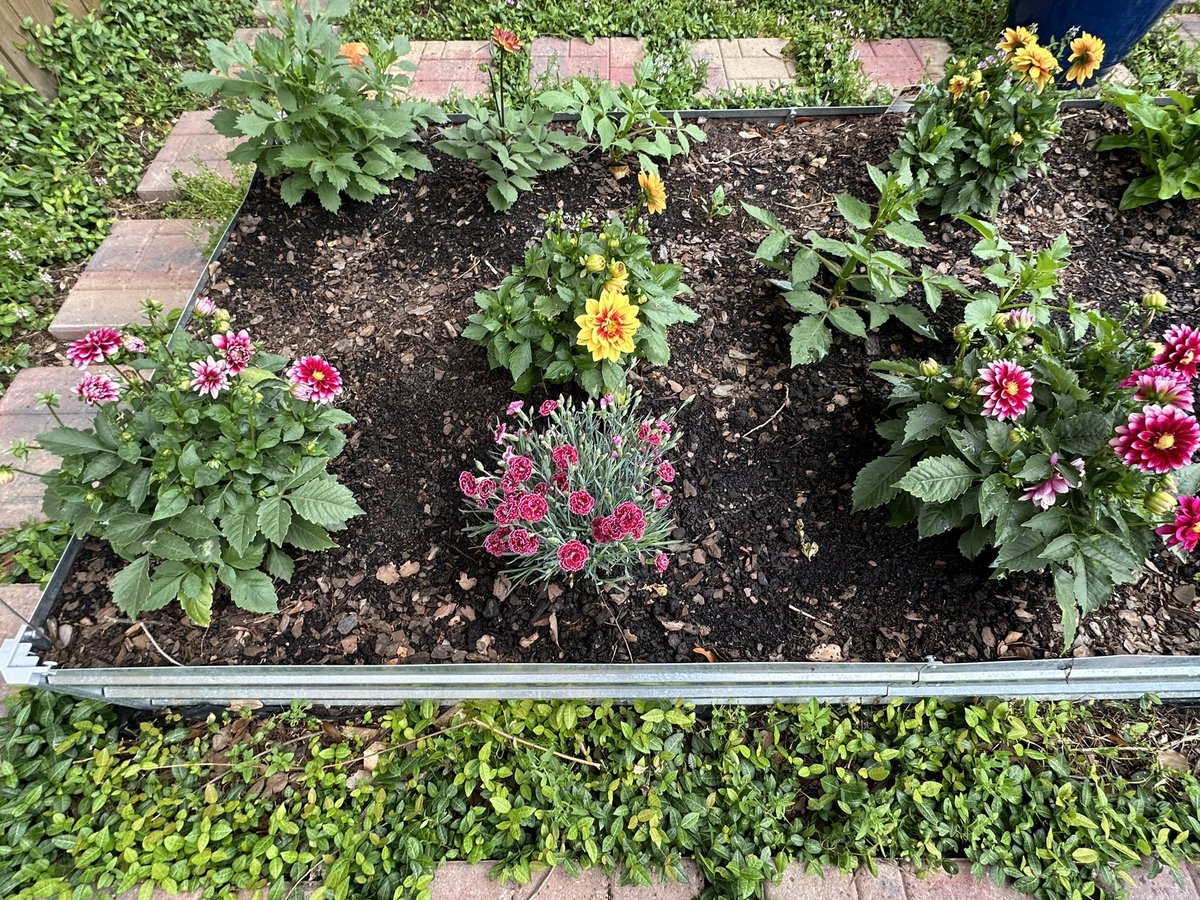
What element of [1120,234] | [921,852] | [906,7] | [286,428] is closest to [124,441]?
[286,428]

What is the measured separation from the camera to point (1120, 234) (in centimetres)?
253

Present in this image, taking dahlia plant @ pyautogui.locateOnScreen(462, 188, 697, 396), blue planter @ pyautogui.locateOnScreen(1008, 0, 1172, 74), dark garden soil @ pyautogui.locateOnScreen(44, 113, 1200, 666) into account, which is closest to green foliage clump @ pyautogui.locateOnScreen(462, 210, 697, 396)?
dahlia plant @ pyautogui.locateOnScreen(462, 188, 697, 396)

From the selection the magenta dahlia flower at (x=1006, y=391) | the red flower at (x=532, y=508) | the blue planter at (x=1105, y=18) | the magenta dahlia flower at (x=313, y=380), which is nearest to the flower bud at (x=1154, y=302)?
the magenta dahlia flower at (x=1006, y=391)

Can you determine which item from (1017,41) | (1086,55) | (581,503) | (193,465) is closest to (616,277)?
(581,503)

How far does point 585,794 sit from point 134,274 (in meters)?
2.59

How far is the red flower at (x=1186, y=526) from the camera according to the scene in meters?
1.38

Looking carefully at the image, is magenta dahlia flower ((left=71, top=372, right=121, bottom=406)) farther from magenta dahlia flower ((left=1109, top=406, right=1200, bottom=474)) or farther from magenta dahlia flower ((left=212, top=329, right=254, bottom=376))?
magenta dahlia flower ((left=1109, top=406, right=1200, bottom=474))

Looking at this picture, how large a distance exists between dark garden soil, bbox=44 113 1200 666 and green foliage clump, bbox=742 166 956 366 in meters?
0.12

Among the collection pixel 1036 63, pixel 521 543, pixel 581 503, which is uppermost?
pixel 1036 63

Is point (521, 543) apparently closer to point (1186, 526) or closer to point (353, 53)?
point (1186, 526)

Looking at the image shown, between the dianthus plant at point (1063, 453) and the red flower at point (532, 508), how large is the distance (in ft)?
2.82

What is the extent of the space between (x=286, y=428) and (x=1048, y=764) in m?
2.13

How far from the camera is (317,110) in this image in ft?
7.22

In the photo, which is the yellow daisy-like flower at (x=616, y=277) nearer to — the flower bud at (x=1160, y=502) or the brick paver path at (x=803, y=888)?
the flower bud at (x=1160, y=502)
